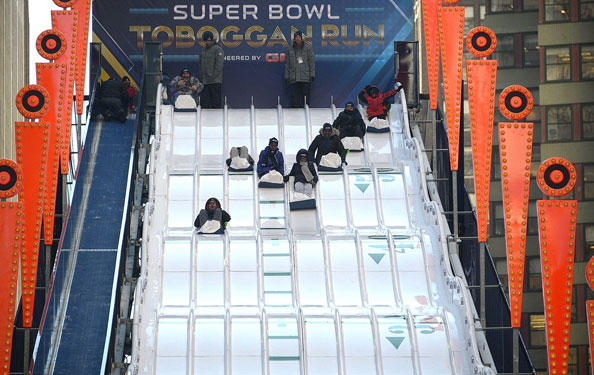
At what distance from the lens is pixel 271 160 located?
25109 millimetres

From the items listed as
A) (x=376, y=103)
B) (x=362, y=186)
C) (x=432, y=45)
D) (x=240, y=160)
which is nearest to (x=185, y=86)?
(x=240, y=160)

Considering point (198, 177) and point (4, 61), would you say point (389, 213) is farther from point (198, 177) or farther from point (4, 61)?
point (4, 61)

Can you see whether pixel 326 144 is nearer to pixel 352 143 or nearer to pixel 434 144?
pixel 352 143

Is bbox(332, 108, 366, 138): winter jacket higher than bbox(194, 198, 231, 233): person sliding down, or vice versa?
bbox(332, 108, 366, 138): winter jacket

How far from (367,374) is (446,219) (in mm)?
4724

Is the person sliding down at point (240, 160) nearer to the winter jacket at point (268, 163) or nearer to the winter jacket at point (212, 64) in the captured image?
the winter jacket at point (268, 163)

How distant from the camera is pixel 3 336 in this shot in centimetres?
1864

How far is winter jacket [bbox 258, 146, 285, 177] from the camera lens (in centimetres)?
2505

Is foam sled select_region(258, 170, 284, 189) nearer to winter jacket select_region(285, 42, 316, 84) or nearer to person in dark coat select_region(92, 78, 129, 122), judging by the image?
person in dark coat select_region(92, 78, 129, 122)

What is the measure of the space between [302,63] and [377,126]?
3393 mm

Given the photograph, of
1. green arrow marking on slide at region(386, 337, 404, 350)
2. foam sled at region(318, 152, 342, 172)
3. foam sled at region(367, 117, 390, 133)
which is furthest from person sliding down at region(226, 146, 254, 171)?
green arrow marking on slide at region(386, 337, 404, 350)

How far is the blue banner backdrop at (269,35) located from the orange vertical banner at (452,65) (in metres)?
7.58

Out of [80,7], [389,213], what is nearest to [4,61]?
[80,7]

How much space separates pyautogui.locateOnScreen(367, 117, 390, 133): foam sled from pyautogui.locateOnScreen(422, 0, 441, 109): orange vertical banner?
1731mm
